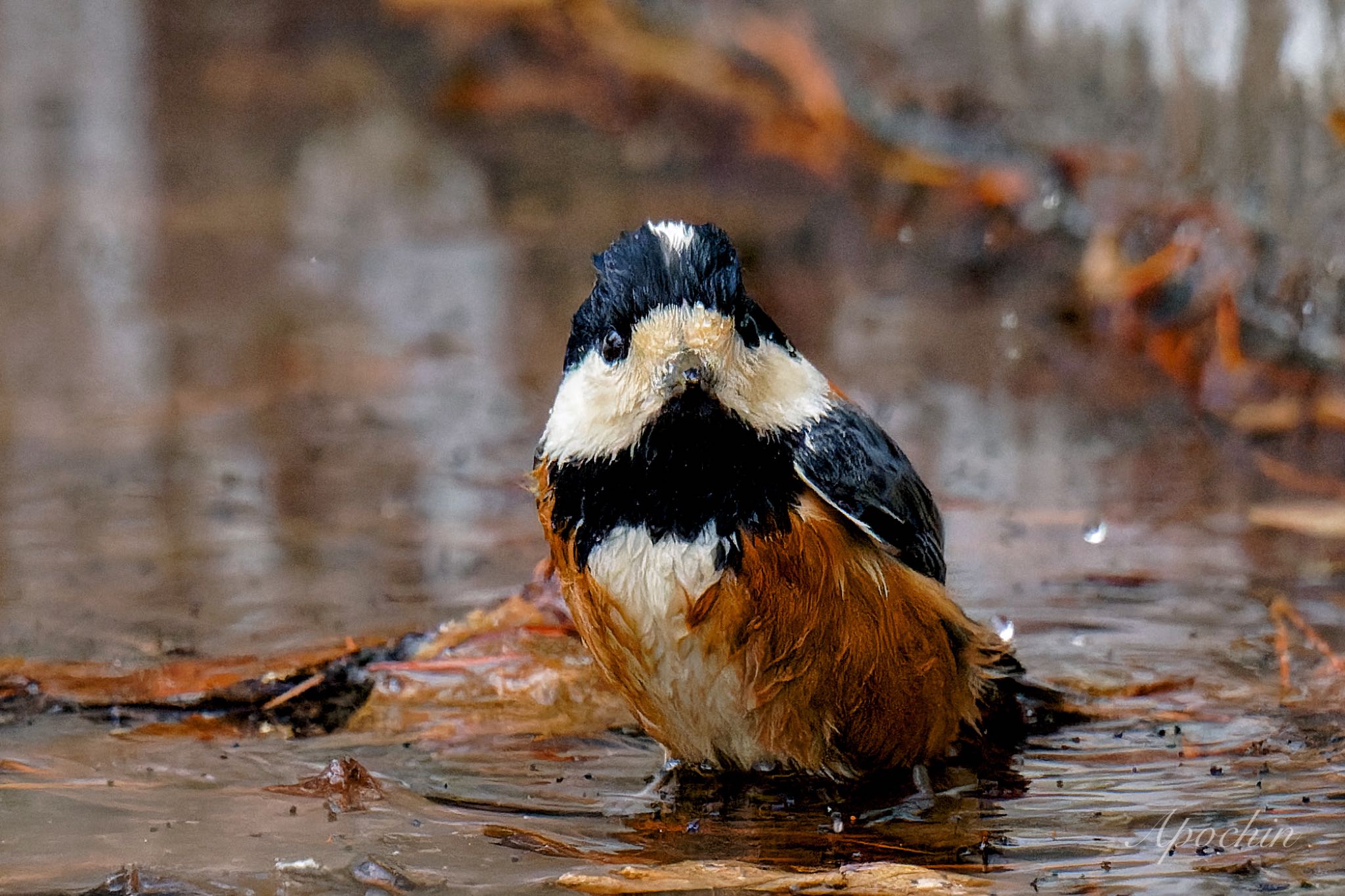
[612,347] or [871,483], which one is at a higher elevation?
[612,347]

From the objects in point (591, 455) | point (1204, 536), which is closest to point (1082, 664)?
point (1204, 536)

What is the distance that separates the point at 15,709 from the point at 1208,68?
4.77 metres

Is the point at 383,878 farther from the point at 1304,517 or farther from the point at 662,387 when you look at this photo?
the point at 1304,517

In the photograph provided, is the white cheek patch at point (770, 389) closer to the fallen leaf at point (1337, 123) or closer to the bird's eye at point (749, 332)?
the bird's eye at point (749, 332)

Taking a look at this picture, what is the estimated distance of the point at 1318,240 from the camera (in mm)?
5930

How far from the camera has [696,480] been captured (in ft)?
9.90

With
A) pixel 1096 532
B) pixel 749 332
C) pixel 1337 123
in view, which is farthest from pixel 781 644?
pixel 1337 123

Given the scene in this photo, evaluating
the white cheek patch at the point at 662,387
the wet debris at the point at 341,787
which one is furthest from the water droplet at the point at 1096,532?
the wet debris at the point at 341,787

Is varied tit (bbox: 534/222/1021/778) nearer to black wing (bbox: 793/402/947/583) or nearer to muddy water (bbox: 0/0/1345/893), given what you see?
black wing (bbox: 793/402/947/583)

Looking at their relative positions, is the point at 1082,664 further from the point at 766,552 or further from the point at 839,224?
the point at 839,224
